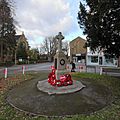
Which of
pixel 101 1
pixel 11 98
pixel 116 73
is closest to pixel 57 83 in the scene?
pixel 11 98

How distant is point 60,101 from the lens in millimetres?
9266

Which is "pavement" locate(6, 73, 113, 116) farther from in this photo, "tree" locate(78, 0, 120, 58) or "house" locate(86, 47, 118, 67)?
"house" locate(86, 47, 118, 67)

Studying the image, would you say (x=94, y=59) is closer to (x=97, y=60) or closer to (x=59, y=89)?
(x=97, y=60)

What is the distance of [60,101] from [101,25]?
21.1 feet

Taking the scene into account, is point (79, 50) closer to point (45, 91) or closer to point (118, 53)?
point (118, 53)

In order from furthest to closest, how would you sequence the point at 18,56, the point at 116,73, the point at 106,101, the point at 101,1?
the point at 18,56, the point at 116,73, the point at 101,1, the point at 106,101

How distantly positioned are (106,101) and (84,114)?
2.25m

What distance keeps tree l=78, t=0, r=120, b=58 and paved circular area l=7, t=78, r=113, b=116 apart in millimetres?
3984

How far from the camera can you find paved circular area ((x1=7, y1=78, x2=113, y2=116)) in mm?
8289

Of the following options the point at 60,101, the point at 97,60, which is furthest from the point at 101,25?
the point at 97,60

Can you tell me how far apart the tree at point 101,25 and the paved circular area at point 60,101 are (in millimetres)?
3984

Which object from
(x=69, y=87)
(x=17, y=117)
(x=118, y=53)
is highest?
(x=118, y=53)

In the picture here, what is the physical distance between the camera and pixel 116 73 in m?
22.2

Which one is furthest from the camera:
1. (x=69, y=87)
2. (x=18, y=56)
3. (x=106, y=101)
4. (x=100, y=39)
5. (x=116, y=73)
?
(x=18, y=56)
